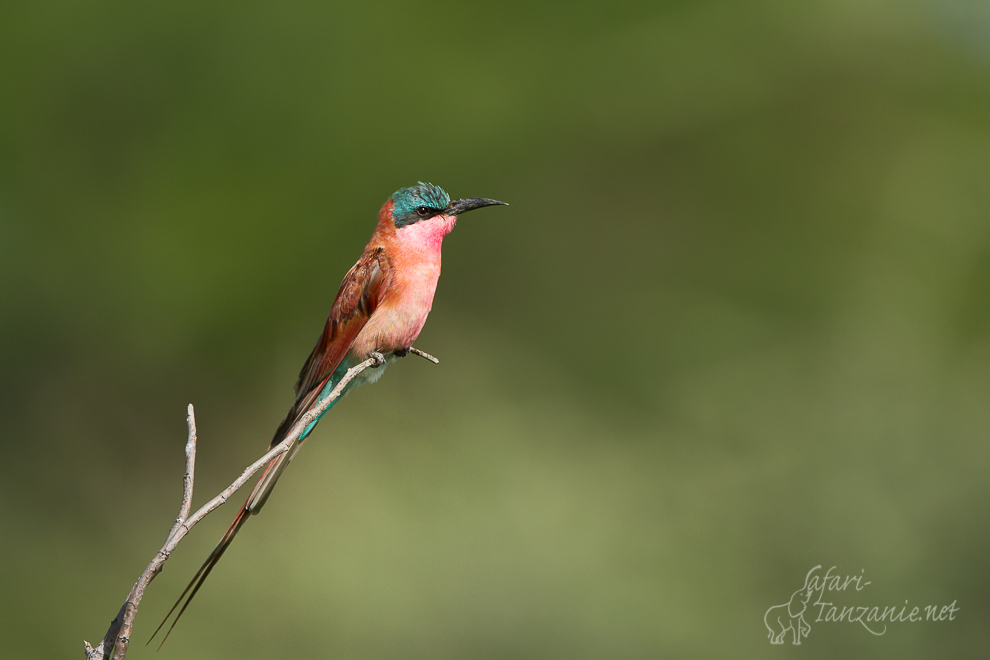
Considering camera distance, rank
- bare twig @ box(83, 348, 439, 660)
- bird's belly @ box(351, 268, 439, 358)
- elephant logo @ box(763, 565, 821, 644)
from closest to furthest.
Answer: bare twig @ box(83, 348, 439, 660) → bird's belly @ box(351, 268, 439, 358) → elephant logo @ box(763, 565, 821, 644)

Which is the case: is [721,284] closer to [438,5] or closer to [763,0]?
[763,0]

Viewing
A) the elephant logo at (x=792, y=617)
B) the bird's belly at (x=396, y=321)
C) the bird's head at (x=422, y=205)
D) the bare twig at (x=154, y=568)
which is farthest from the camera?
the elephant logo at (x=792, y=617)

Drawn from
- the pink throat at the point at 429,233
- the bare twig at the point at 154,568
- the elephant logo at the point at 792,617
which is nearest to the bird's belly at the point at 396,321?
the pink throat at the point at 429,233

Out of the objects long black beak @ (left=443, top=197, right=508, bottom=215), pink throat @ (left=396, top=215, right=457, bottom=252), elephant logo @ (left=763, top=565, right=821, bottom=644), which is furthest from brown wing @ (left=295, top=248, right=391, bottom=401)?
elephant logo @ (left=763, top=565, right=821, bottom=644)

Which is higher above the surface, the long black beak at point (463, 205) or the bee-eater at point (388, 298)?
the long black beak at point (463, 205)

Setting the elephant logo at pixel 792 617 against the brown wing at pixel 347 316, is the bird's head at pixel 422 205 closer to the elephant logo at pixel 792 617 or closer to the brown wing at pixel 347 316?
the brown wing at pixel 347 316

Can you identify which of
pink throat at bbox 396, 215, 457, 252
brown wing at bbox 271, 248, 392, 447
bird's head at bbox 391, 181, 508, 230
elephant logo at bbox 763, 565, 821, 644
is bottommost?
elephant logo at bbox 763, 565, 821, 644

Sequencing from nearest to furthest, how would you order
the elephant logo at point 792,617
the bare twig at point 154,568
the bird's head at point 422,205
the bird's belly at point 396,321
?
the bare twig at point 154,568 < the bird's belly at point 396,321 < the bird's head at point 422,205 < the elephant logo at point 792,617

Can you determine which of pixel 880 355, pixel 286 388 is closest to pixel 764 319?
pixel 880 355

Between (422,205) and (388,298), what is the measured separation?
34 cm

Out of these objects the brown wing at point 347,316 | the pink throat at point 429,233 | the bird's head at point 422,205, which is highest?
the bird's head at point 422,205

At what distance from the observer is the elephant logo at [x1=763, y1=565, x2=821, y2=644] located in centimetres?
524

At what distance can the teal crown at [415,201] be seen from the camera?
95.7 inches

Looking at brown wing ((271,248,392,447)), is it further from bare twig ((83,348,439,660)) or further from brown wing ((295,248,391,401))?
bare twig ((83,348,439,660))
